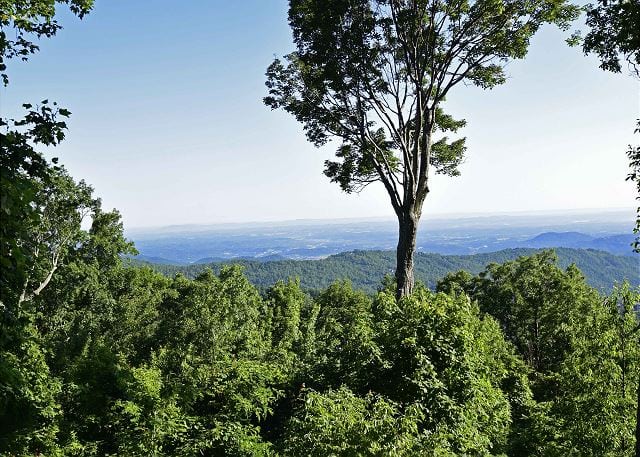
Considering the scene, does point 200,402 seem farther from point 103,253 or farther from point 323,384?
point 103,253

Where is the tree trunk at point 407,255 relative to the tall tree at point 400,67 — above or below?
below

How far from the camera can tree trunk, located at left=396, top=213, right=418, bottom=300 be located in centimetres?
1267

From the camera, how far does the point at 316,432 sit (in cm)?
612

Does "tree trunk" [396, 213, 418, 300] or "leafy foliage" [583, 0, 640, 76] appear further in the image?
"tree trunk" [396, 213, 418, 300]

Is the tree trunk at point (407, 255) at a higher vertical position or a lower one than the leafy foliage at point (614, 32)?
lower

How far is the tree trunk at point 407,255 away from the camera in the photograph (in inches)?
499

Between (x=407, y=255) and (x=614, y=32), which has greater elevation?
(x=614, y=32)

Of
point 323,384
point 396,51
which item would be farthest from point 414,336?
point 396,51

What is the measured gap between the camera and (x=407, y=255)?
1275 cm

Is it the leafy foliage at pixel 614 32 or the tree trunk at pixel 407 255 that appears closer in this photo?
the leafy foliage at pixel 614 32

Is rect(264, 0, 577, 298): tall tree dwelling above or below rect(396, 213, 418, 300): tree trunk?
above

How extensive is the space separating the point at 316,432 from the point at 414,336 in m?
3.53

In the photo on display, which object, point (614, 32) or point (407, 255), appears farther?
point (407, 255)

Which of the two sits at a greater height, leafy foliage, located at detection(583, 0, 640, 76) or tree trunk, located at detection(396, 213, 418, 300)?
leafy foliage, located at detection(583, 0, 640, 76)
